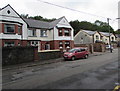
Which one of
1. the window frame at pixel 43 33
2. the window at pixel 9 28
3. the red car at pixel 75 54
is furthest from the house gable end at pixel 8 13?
the red car at pixel 75 54

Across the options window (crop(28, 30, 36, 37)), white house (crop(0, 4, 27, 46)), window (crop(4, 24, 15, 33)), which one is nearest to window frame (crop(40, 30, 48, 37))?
window (crop(28, 30, 36, 37))

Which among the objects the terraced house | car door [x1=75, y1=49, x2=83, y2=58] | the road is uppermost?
Result: the terraced house

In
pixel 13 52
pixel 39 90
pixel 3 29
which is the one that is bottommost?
pixel 39 90

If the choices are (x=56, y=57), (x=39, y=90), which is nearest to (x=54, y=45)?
(x=56, y=57)

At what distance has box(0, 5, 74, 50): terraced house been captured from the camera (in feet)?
75.3

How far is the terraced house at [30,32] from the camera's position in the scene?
2294 cm

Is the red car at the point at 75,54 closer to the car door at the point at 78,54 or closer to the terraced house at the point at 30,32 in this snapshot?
the car door at the point at 78,54

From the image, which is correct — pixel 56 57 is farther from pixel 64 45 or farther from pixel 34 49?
pixel 64 45

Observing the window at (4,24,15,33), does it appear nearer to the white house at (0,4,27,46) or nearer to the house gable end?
the white house at (0,4,27,46)

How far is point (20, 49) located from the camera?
17.2 metres

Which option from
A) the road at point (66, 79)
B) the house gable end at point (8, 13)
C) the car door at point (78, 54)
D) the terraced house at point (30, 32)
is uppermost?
the house gable end at point (8, 13)

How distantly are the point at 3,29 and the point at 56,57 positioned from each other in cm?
1067

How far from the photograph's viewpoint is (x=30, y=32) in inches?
1144

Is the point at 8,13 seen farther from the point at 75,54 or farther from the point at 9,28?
the point at 75,54
